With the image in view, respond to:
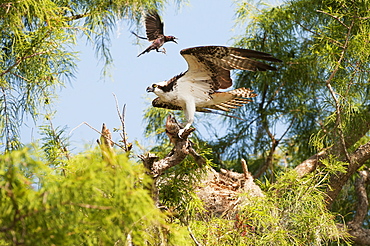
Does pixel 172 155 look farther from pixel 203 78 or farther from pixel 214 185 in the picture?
pixel 214 185

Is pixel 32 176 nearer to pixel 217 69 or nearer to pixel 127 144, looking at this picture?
pixel 127 144

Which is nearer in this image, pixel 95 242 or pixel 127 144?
pixel 95 242

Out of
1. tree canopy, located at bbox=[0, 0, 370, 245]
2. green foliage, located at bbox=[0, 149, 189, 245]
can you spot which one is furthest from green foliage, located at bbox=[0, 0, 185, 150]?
green foliage, located at bbox=[0, 149, 189, 245]

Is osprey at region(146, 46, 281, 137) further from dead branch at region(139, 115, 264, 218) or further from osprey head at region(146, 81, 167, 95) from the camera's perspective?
dead branch at region(139, 115, 264, 218)

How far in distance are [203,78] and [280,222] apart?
122 centimetres

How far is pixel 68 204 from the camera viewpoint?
2256mm

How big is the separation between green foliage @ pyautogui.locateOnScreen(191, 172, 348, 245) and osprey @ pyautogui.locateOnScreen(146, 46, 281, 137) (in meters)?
0.78

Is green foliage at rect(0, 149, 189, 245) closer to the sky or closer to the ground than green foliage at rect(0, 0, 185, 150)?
closer to the ground

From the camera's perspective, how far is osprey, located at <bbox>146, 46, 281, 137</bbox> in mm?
4270

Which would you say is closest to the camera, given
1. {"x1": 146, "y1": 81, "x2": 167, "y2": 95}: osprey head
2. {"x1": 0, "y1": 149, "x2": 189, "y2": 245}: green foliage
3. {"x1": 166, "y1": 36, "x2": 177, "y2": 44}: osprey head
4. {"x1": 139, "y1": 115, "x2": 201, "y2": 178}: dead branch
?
{"x1": 0, "y1": 149, "x2": 189, "y2": 245}: green foliage

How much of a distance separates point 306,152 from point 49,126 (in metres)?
3.72

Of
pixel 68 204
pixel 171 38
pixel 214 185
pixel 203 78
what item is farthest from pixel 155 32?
pixel 68 204

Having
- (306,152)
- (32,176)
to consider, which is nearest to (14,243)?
(32,176)

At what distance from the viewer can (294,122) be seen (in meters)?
7.39
